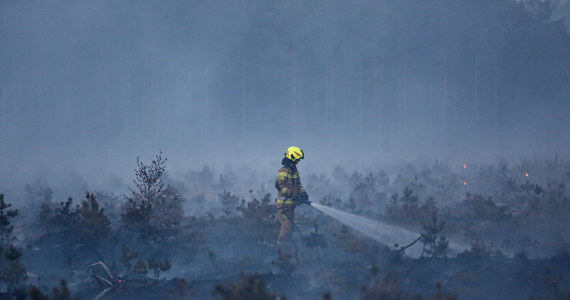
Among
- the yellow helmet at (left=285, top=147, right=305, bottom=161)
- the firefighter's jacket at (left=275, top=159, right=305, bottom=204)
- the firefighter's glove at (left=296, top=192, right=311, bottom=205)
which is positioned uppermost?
the yellow helmet at (left=285, top=147, right=305, bottom=161)

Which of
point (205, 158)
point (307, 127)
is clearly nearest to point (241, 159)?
point (205, 158)

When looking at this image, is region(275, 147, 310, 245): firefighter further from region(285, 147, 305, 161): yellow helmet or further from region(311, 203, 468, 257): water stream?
region(311, 203, 468, 257): water stream

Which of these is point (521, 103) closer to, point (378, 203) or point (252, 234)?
point (378, 203)

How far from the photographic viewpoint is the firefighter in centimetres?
877

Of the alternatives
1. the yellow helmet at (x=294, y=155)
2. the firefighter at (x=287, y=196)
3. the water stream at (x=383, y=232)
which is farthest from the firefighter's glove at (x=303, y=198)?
the yellow helmet at (x=294, y=155)

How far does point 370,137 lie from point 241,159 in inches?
577

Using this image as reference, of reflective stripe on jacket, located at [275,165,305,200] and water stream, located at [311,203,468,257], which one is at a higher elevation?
reflective stripe on jacket, located at [275,165,305,200]

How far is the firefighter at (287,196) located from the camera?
28.8 feet

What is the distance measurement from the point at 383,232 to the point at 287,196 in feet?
A: 9.10

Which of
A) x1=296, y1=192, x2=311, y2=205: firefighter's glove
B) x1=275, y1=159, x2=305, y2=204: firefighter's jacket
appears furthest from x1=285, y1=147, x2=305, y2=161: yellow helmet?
x1=296, y1=192, x2=311, y2=205: firefighter's glove

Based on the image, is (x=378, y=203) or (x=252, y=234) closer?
(x=252, y=234)

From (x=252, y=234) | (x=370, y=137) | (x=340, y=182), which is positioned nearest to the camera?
(x=252, y=234)

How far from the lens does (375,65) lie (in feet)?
144

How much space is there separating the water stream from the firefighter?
1.90 ft
